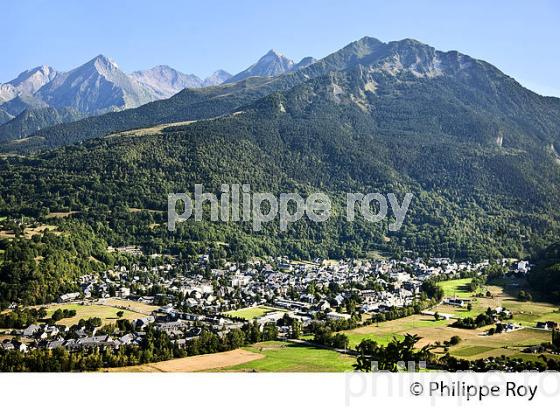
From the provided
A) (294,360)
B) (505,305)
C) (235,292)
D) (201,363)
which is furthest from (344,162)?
(201,363)

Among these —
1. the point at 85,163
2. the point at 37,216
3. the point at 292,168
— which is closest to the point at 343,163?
the point at 292,168

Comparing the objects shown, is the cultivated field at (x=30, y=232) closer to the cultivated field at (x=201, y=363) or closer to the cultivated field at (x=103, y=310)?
the cultivated field at (x=103, y=310)

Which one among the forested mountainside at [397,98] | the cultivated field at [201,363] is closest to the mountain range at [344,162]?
the forested mountainside at [397,98]

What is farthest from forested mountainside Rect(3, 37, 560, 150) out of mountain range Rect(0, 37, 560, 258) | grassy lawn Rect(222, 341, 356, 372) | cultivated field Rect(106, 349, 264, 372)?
cultivated field Rect(106, 349, 264, 372)

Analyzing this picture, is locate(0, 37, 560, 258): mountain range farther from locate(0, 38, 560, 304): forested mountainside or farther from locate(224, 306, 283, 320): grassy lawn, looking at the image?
locate(224, 306, 283, 320): grassy lawn

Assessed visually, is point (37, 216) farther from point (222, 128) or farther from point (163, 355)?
point (222, 128)
